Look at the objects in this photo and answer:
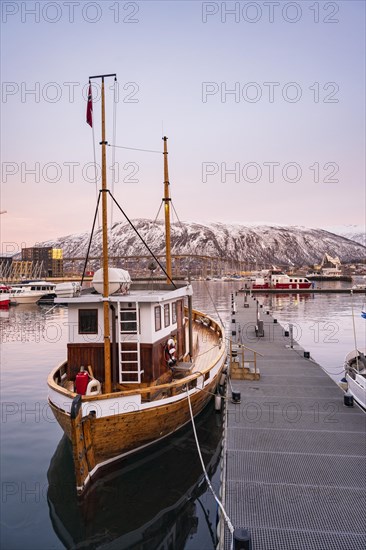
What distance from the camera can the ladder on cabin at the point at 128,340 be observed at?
14039 millimetres

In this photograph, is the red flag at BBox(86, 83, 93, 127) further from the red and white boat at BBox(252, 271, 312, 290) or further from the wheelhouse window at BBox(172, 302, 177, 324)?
the red and white boat at BBox(252, 271, 312, 290)

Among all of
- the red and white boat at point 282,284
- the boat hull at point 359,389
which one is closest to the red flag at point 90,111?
the boat hull at point 359,389

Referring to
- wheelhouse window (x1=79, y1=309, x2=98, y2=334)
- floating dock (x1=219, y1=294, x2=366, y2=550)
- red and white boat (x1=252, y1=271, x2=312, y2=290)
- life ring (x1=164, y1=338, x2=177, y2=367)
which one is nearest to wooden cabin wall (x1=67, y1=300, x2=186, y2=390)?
wheelhouse window (x1=79, y1=309, x2=98, y2=334)

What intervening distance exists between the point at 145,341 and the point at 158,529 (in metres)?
6.10

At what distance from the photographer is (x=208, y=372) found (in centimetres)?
1659

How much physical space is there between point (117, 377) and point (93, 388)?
125 cm

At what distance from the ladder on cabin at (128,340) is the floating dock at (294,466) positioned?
4027 millimetres

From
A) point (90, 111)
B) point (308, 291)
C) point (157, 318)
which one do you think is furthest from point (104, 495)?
point (308, 291)

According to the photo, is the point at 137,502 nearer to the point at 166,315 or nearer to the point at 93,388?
the point at 93,388

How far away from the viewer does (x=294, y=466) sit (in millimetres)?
10602

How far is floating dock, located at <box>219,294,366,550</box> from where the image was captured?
8031 millimetres

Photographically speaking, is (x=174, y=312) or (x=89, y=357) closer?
(x=89, y=357)

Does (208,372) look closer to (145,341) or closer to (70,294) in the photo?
(145,341)

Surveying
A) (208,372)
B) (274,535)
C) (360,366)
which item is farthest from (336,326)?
(274,535)
